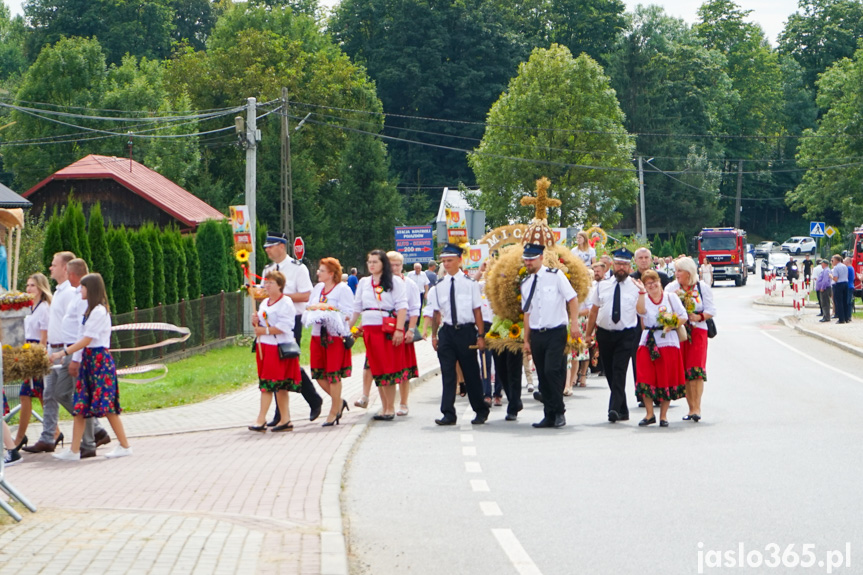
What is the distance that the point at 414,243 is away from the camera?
42.9 m

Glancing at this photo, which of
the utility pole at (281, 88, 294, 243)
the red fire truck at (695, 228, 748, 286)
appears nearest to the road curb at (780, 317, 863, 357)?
the utility pole at (281, 88, 294, 243)

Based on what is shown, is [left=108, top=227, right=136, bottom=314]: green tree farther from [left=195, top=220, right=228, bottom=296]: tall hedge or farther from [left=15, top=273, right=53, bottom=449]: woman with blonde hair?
[left=15, top=273, right=53, bottom=449]: woman with blonde hair

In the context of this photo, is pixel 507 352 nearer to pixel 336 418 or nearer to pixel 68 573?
pixel 336 418

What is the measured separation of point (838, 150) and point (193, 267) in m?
56.6

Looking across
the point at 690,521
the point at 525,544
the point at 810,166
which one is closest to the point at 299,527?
the point at 525,544

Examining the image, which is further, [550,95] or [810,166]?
[810,166]

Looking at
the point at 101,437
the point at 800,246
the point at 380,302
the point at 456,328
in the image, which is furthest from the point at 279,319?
the point at 800,246

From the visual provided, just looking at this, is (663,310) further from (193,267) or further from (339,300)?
(193,267)

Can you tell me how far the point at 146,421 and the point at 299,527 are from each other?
301 inches

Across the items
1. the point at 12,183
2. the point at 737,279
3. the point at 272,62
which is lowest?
the point at 737,279

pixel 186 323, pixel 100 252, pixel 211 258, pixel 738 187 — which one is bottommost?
pixel 186 323

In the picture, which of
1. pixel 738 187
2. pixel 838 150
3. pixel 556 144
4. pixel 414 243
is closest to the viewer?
pixel 414 243

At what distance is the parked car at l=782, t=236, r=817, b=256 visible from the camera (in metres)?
91.8

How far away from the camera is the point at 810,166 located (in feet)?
268
